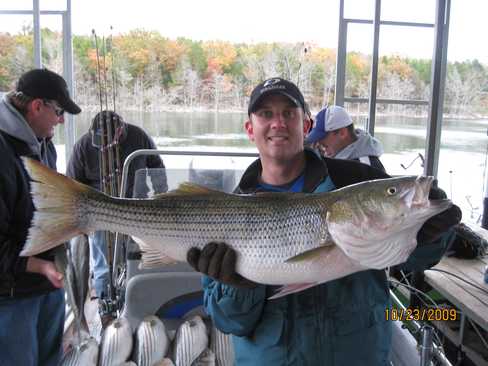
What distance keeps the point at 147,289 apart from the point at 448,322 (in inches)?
137

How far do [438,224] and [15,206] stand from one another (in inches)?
105

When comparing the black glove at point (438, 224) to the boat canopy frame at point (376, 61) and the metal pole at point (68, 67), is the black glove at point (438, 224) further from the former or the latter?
the metal pole at point (68, 67)

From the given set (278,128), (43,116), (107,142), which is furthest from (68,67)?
(278,128)

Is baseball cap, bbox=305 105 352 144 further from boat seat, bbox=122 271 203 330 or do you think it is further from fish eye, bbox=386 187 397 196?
fish eye, bbox=386 187 397 196

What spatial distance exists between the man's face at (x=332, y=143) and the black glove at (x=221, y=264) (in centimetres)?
263

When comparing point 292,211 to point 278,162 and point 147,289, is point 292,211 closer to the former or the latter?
point 278,162

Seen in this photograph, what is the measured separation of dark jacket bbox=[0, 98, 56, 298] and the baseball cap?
2651 mm

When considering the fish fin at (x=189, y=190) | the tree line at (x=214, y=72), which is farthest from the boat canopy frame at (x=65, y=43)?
the fish fin at (x=189, y=190)

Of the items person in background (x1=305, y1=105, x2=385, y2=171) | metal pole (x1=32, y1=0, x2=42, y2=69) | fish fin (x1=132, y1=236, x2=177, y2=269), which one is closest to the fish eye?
fish fin (x1=132, y1=236, x2=177, y2=269)

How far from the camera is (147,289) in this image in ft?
11.1

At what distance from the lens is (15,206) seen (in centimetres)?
296

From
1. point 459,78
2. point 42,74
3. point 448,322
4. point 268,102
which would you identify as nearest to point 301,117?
point 268,102

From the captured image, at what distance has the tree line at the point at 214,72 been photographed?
6.30 m

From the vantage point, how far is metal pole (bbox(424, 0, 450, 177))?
229 inches
